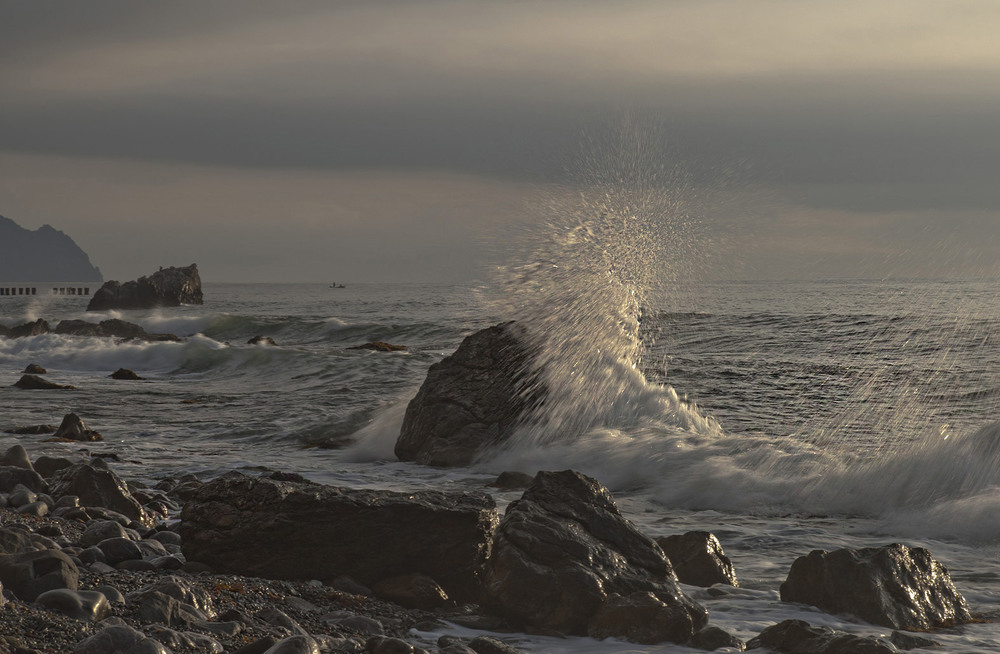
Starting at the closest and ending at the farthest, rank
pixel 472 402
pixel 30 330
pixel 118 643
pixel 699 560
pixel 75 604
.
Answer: pixel 118 643, pixel 75 604, pixel 699 560, pixel 472 402, pixel 30 330

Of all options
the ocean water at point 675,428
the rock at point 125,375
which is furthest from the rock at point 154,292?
the rock at point 125,375

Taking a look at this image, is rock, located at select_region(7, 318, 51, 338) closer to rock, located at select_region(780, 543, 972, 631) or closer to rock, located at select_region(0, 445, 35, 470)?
rock, located at select_region(0, 445, 35, 470)

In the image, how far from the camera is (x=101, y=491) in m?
7.77

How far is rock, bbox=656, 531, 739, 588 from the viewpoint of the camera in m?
6.17

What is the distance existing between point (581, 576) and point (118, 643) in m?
2.61

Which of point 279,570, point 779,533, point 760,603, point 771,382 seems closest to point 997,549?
point 779,533

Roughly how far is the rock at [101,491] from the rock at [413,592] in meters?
2.87

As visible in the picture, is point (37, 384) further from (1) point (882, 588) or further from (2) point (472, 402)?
(1) point (882, 588)

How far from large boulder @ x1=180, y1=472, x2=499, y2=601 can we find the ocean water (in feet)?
3.22

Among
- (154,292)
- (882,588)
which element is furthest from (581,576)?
(154,292)

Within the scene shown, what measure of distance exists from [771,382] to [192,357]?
16.9m

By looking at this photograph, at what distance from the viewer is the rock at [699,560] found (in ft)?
20.2

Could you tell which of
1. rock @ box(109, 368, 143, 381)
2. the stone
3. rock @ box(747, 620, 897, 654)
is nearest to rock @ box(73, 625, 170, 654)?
the stone

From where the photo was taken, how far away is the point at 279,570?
19.3ft
